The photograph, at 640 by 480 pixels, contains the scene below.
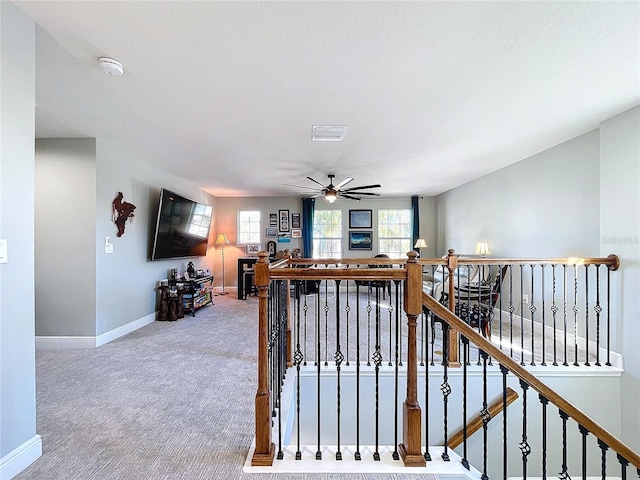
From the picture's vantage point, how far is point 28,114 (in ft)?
5.24

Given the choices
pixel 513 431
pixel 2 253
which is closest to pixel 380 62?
pixel 2 253

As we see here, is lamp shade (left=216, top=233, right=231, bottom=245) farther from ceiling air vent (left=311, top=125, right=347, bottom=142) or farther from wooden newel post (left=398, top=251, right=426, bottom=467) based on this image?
wooden newel post (left=398, top=251, right=426, bottom=467)

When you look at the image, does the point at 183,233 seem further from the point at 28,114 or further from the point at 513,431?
the point at 513,431

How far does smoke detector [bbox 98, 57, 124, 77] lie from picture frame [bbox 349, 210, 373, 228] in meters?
6.05

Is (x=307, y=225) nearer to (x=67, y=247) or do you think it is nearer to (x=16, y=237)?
(x=67, y=247)

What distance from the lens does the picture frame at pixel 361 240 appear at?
7648 millimetres

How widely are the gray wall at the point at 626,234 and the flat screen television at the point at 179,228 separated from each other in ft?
17.0

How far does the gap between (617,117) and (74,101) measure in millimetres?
4765

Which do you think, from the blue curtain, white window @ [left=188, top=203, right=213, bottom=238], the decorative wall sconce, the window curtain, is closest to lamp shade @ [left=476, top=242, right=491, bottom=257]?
the window curtain

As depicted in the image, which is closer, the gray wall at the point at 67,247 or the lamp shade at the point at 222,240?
the gray wall at the point at 67,247

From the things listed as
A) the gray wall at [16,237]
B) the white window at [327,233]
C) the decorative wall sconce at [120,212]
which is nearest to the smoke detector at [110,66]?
the gray wall at [16,237]

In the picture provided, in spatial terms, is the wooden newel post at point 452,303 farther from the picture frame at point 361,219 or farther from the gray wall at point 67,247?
the picture frame at point 361,219

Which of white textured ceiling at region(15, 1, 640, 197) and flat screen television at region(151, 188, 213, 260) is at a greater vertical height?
white textured ceiling at region(15, 1, 640, 197)

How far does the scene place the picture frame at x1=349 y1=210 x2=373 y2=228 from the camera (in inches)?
301
